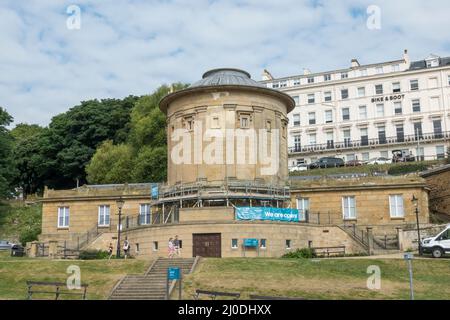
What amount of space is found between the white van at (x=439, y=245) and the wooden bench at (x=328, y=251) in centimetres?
658

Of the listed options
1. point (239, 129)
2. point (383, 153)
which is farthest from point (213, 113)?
point (383, 153)

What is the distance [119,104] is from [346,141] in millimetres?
36231

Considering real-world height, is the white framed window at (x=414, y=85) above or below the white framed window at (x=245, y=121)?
above

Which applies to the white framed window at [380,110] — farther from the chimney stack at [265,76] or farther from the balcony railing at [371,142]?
the chimney stack at [265,76]

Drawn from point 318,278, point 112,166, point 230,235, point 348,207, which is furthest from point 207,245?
point 112,166

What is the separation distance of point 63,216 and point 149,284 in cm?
2617

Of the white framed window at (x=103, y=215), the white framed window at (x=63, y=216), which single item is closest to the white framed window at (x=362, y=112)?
the white framed window at (x=103, y=215)

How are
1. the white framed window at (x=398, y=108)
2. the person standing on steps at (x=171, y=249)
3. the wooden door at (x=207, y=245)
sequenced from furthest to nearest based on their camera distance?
the white framed window at (x=398, y=108)
the wooden door at (x=207, y=245)
the person standing on steps at (x=171, y=249)

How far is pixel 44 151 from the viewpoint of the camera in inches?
3349

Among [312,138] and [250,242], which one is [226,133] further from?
[312,138]

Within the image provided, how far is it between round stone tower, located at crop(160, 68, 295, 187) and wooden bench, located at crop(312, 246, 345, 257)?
7.36 meters

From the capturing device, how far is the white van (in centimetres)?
3619

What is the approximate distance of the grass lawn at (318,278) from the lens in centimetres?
2698
